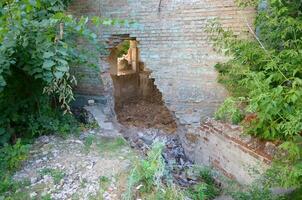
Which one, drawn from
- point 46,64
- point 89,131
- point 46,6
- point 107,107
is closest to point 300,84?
point 46,64

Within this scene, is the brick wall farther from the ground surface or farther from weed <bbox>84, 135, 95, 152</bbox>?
weed <bbox>84, 135, 95, 152</bbox>

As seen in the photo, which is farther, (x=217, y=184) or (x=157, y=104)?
(x=157, y=104)

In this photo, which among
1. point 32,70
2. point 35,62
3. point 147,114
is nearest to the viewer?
point 35,62

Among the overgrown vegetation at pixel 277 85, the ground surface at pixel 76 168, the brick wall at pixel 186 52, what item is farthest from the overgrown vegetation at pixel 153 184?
the brick wall at pixel 186 52

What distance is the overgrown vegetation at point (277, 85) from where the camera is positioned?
299 cm

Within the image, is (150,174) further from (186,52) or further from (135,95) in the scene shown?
(135,95)

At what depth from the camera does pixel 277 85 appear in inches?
138

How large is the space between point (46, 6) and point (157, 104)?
17.6 ft

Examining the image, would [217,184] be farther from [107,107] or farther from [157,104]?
[157,104]

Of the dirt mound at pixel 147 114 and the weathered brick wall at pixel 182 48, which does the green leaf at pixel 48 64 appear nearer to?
the weathered brick wall at pixel 182 48

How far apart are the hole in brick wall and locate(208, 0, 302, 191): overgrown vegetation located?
3018 millimetres

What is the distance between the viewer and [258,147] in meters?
3.94

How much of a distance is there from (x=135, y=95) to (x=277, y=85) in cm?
659

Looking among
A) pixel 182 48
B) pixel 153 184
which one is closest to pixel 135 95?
pixel 182 48
